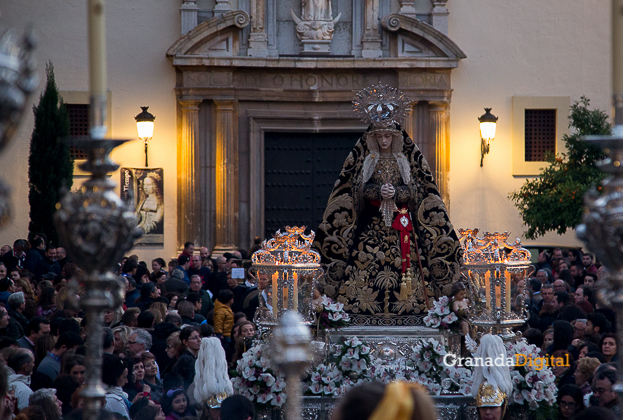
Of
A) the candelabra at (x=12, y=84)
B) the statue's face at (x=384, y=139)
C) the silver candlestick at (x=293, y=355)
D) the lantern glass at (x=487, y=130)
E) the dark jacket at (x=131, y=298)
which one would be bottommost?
the dark jacket at (x=131, y=298)

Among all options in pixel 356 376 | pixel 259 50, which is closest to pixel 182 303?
pixel 356 376

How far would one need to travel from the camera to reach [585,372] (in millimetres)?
6332

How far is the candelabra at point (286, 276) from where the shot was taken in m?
7.03

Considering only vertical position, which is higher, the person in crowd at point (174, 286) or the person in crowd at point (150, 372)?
the person in crowd at point (174, 286)

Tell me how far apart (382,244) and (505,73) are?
940 centimetres

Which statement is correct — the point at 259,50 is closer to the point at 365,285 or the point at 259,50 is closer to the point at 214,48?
the point at 214,48

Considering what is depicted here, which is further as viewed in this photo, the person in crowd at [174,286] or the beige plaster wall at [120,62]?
the beige plaster wall at [120,62]

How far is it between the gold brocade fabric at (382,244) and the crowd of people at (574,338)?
30.6 inches

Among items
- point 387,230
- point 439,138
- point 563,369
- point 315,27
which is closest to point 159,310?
point 387,230

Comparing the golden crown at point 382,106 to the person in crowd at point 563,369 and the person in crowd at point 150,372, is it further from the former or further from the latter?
the person in crowd at point 150,372

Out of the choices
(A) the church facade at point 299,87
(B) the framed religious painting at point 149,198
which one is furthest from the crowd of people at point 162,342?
(A) the church facade at point 299,87

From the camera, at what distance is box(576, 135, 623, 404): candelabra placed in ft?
7.47

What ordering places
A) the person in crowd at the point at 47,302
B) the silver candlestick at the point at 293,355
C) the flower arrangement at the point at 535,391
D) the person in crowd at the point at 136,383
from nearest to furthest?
the silver candlestick at the point at 293,355, the person in crowd at the point at 136,383, the flower arrangement at the point at 535,391, the person in crowd at the point at 47,302

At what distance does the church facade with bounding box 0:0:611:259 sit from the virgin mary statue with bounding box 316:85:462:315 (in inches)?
307
